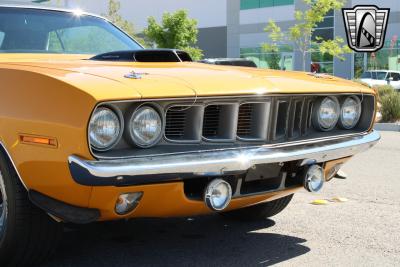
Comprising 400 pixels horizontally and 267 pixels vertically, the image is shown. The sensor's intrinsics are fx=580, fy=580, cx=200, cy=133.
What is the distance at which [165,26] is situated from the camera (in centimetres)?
2744

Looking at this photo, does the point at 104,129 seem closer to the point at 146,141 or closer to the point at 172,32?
the point at 146,141

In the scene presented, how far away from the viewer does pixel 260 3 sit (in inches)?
1412

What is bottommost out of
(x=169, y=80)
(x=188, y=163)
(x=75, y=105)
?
(x=188, y=163)

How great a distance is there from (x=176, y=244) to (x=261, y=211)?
31.4 inches

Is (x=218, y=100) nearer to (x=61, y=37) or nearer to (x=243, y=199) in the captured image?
(x=243, y=199)

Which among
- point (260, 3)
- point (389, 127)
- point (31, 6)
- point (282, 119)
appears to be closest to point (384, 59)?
point (260, 3)

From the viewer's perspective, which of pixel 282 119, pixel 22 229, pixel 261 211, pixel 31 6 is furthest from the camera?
pixel 31 6

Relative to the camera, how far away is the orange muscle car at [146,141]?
2.68 m

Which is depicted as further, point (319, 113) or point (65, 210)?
point (319, 113)

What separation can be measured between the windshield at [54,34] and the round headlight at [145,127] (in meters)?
1.55

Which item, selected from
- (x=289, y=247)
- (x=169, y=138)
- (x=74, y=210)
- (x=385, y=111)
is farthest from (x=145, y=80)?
(x=385, y=111)

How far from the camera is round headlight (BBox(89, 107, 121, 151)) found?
8.76 ft

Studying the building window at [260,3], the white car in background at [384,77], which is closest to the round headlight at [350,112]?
the white car in background at [384,77]

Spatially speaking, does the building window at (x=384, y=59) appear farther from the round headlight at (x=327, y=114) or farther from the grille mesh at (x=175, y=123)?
the grille mesh at (x=175, y=123)
